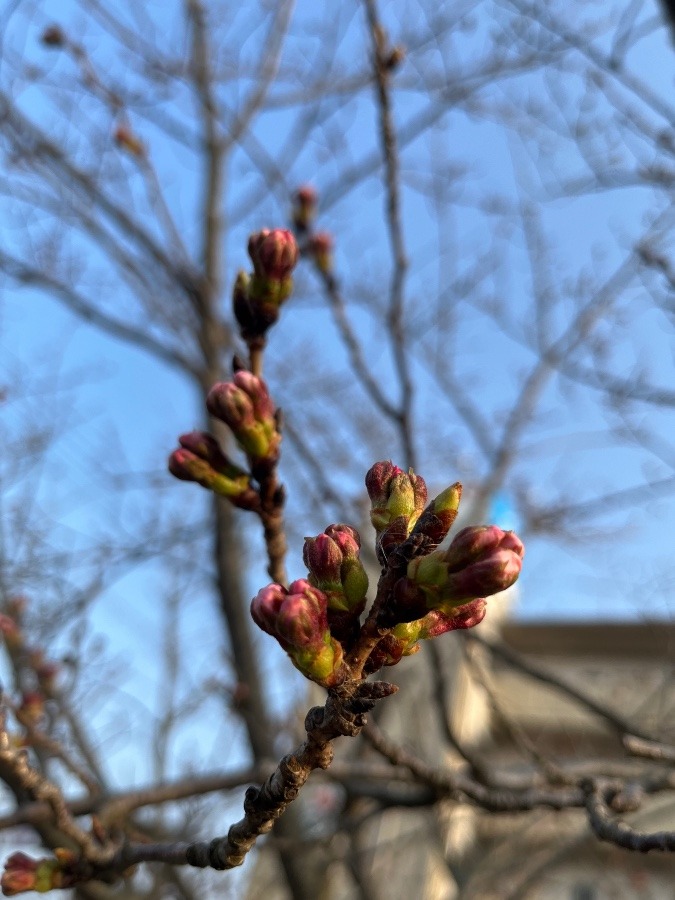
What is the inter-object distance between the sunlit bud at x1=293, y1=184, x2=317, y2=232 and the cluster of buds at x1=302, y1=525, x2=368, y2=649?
1931 millimetres

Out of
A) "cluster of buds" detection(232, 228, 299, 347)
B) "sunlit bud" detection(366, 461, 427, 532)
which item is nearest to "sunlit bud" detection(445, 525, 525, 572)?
"sunlit bud" detection(366, 461, 427, 532)

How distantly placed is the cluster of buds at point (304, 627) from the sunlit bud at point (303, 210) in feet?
6.54

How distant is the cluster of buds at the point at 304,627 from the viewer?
2.68ft

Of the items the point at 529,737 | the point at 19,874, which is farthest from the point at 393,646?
the point at 529,737

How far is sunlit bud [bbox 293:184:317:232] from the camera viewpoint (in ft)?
8.52

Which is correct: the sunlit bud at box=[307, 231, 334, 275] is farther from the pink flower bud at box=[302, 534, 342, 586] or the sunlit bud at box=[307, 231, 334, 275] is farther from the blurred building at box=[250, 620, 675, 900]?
the blurred building at box=[250, 620, 675, 900]

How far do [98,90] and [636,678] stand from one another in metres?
8.34

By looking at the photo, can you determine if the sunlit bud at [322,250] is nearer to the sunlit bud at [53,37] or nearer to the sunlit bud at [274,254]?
the sunlit bud at [274,254]

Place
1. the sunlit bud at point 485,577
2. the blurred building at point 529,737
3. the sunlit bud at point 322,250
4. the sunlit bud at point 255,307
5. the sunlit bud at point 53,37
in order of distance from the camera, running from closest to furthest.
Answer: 1. the sunlit bud at point 485,577
2. the sunlit bud at point 255,307
3. the sunlit bud at point 322,250
4. the sunlit bud at point 53,37
5. the blurred building at point 529,737

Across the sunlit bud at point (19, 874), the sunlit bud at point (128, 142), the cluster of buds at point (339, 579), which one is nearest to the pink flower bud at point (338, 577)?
the cluster of buds at point (339, 579)

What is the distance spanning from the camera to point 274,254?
53.3 inches

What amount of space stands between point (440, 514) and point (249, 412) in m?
0.50

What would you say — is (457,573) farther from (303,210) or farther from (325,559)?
(303,210)

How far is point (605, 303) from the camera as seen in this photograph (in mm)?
5340
